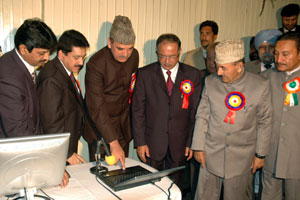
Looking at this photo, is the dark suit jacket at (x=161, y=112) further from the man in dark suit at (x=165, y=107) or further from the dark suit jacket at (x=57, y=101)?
the dark suit jacket at (x=57, y=101)

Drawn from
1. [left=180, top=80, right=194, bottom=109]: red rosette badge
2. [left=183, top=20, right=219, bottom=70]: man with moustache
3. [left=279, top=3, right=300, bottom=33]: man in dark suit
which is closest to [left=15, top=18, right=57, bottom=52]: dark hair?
[left=180, top=80, right=194, bottom=109]: red rosette badge

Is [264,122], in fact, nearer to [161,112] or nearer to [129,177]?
[161,112]

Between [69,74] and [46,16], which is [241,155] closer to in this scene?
[69,74]

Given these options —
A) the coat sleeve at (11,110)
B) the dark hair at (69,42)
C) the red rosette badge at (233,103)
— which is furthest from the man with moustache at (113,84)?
the red rosette badge at (233,103)

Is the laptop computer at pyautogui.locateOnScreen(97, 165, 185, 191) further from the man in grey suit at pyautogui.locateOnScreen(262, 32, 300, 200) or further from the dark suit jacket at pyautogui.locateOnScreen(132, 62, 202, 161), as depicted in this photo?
the man in grey suit at pyautogui.locateOnScreen(262, 32, 300, 200)

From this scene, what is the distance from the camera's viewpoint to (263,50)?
9.36 feet

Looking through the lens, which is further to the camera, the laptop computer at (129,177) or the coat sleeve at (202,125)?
the coat sleeve at (202,125)

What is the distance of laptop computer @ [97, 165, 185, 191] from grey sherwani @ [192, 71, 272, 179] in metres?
0.67

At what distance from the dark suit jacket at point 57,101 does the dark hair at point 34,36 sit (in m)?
0.27

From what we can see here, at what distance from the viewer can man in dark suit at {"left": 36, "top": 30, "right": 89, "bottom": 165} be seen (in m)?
2.01

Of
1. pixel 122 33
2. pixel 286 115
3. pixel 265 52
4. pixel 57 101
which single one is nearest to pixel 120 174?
pixel 57 101

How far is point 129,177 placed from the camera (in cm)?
169

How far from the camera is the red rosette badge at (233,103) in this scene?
83.2 inches

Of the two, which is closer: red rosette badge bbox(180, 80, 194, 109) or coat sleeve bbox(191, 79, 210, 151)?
coat sleeve bbox(191, 79, 210, 151)
